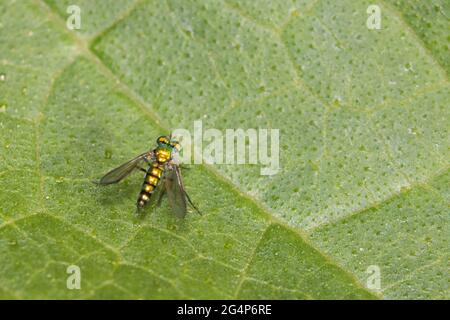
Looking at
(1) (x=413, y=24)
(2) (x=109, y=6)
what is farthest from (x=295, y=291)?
(2) (x=109, y=6)

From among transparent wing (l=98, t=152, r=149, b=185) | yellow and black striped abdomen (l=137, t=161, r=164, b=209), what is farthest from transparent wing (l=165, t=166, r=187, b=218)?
transparent wing (l=98, t=152, r=149, b=185)

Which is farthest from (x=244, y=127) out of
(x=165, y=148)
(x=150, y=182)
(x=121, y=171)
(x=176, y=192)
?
(x=121, y=171)

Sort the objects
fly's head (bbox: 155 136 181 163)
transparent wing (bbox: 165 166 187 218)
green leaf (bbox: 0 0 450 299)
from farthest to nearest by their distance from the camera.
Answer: fly's head (bbox: 155 136 181 163) < transparent wing (bbox: 165 166 187 218) < green leaf (bbox: 0 0 450 299)

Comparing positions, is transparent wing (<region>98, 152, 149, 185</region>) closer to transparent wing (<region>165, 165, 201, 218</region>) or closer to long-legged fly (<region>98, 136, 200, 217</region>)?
long-legged fly (<region>98, 136, 200, 217</region>)

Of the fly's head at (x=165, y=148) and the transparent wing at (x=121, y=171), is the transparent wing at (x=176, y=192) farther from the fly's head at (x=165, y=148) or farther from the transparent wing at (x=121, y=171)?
the transparent wing at (x=121, y=171)

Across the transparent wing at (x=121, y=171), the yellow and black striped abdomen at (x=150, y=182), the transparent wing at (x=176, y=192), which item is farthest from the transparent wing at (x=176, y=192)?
the transparent wing at (x=121, y=171)

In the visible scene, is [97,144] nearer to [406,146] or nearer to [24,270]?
[24,270]
